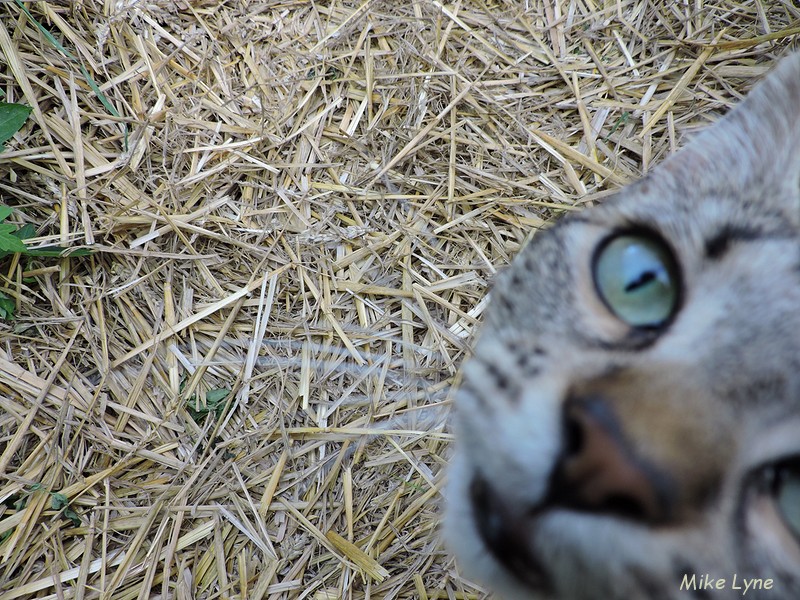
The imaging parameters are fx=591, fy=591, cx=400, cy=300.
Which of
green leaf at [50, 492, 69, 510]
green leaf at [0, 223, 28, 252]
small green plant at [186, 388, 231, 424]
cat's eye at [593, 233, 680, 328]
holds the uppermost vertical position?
cat's eye at [593, 233, 680, 328]

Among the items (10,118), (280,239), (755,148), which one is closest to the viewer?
(755,148)

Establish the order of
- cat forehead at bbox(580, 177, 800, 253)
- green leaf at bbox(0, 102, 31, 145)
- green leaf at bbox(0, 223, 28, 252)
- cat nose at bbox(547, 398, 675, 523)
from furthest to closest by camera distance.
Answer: green leaf at bbox(0, 102, 31, 145)
green leaf at bbox(0, 223, 28, 252)
cat forehead at bbox(580, 177, 800, 253)
cat nose at bbox(547, 398, 675, 523)

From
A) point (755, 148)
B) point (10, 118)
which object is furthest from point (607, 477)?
point (10, 118)

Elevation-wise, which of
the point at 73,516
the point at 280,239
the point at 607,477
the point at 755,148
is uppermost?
the point at 755,148

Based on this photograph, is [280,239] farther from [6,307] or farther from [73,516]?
[73,516]

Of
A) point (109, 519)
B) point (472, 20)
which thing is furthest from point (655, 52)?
point (109, 519)

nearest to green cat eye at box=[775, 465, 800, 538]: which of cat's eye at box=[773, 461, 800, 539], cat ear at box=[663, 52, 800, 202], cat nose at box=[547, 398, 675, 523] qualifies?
cat's eye at box=[773, 461, 800, 539]

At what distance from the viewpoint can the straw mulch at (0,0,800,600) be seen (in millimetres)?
1765

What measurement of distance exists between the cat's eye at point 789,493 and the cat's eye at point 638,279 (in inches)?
11.1

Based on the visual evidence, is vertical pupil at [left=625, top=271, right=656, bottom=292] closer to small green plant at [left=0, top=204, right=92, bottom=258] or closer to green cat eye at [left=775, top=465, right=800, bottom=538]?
green cat eye at [left=775, top=465, right=800, bottom=538]

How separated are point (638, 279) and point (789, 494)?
0.40 meters

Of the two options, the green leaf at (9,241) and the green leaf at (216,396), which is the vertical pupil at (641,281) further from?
the green leaf at (9,241)

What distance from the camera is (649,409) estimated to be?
827 millimetres

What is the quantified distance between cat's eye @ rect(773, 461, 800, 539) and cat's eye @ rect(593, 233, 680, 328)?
28 centimetres
